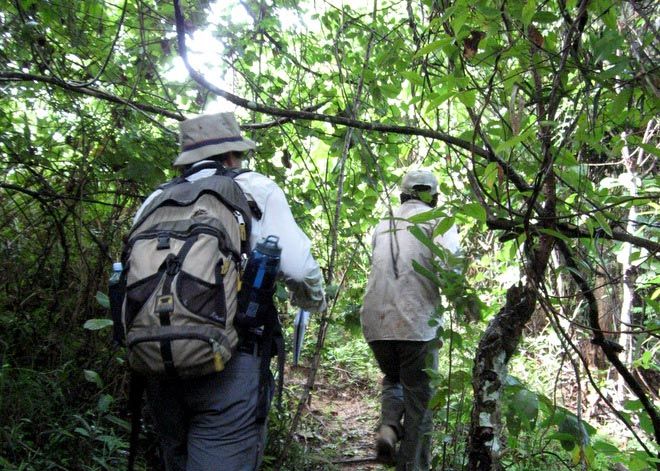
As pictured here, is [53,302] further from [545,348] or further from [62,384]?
[545,348]

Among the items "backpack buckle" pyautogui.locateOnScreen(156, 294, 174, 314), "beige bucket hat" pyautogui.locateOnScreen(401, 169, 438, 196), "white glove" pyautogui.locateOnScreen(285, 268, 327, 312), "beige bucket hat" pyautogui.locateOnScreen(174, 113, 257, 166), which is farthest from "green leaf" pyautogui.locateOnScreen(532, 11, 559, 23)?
"beige bucket hat" pyautogui.locateOnScreen(401, 169, 438, 196)

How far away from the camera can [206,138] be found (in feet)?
9.23

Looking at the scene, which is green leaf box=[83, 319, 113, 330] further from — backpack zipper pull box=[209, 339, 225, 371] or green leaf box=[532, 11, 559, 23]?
green leaf box=[532, 11, 559, 23]

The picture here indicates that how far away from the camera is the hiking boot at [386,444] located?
13.7ft

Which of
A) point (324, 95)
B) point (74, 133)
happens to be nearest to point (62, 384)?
point (74, 133)

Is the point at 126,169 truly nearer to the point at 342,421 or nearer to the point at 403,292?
the point at 403,292

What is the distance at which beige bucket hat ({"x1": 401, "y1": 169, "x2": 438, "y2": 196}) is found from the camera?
4188 mm

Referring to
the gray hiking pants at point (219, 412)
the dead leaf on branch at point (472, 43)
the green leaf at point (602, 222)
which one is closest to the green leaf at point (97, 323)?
the gray hiking pants at point (219, 412)

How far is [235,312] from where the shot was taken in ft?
7.69

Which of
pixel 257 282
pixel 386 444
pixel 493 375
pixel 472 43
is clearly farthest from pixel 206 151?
pixel 386 444

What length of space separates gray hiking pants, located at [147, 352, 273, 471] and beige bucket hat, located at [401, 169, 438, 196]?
2074 mm

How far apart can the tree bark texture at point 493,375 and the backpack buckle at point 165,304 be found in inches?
46.3

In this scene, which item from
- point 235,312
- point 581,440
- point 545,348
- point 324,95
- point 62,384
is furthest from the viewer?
point 545,348

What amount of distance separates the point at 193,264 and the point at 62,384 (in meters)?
2.14
